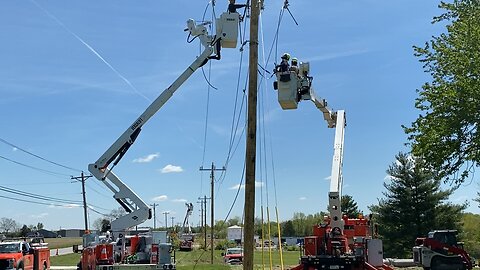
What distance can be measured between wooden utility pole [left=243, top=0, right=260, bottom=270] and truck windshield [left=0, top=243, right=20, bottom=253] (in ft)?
55.3

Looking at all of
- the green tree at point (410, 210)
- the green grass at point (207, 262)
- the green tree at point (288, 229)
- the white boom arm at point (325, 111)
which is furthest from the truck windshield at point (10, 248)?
the green tree at point (288, 229)

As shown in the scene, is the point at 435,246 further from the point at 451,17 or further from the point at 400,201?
the point at 400,201

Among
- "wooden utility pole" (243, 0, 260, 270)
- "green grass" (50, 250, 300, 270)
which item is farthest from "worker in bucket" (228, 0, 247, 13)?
"green grass" (50, 250, 300, 270)

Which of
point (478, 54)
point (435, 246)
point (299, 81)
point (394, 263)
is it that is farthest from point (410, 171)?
point (299, 81)

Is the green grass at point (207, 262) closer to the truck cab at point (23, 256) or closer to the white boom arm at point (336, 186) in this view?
the truck cab at point (23, 256)

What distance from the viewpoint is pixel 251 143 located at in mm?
11445

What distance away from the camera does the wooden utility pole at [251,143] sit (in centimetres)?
1109

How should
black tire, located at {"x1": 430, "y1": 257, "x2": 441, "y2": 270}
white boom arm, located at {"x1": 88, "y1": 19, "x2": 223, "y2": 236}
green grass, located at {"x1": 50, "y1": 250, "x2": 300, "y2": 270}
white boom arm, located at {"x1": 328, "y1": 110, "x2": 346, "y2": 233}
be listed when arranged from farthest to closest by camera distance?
green grass, located at {"x1": 50, "y1": 250, "x2": 300, "y2": 270} → black tire, located at {"x1": 430, "y1": 257, "x2": 441, "y2": 270} → white boom arm, located at {"x1": 88, "y1": 19, "x2": 223, "y2": 236} → white boom arm, located at {"x1": 328, "y1": 110, "x2": 346, "y2": 233}

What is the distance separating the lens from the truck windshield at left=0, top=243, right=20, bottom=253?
24.9 meters

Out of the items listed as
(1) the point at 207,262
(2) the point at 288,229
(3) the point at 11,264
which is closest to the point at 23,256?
(3) the point at 11,264

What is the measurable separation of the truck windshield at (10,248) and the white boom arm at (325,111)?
13437 mm

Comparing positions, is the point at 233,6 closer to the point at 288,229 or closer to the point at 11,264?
the point at 11,264

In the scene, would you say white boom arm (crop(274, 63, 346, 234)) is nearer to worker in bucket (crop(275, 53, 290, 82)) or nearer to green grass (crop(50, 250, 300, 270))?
worker in bucket (crop(275, 53, 290, 82))

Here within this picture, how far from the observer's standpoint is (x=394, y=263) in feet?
123
